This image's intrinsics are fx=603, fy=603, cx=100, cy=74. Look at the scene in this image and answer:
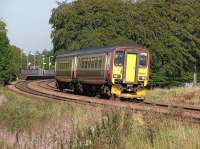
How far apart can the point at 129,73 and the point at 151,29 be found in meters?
21.1

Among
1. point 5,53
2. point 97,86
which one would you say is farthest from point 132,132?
point 5,53

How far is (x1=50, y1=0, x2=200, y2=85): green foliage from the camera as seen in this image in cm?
5112

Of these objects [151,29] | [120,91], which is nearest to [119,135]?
[120,91]

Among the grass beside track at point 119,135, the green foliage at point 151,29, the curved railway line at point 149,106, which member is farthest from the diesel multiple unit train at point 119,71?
the green foliage at point 151,29

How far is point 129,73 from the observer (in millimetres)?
Answer: 31438

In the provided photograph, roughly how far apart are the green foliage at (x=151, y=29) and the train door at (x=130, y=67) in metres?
18.8

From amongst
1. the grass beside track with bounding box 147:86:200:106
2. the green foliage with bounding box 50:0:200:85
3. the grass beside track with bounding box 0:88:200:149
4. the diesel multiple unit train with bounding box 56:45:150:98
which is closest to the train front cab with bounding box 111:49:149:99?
the diesel multiple unit train with bounding box 56:45:150:98

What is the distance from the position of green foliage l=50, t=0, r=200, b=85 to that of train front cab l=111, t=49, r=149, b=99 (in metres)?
18.5

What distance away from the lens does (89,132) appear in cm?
1227

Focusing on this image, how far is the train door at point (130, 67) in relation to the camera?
31.2m

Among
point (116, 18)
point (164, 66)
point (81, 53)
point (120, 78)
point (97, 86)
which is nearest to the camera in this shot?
point (120, 78)

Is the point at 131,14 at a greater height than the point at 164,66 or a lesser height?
greater

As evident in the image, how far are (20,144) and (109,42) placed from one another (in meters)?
40.9

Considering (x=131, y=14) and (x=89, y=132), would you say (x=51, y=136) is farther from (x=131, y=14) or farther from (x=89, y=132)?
(x=131, y=14)
